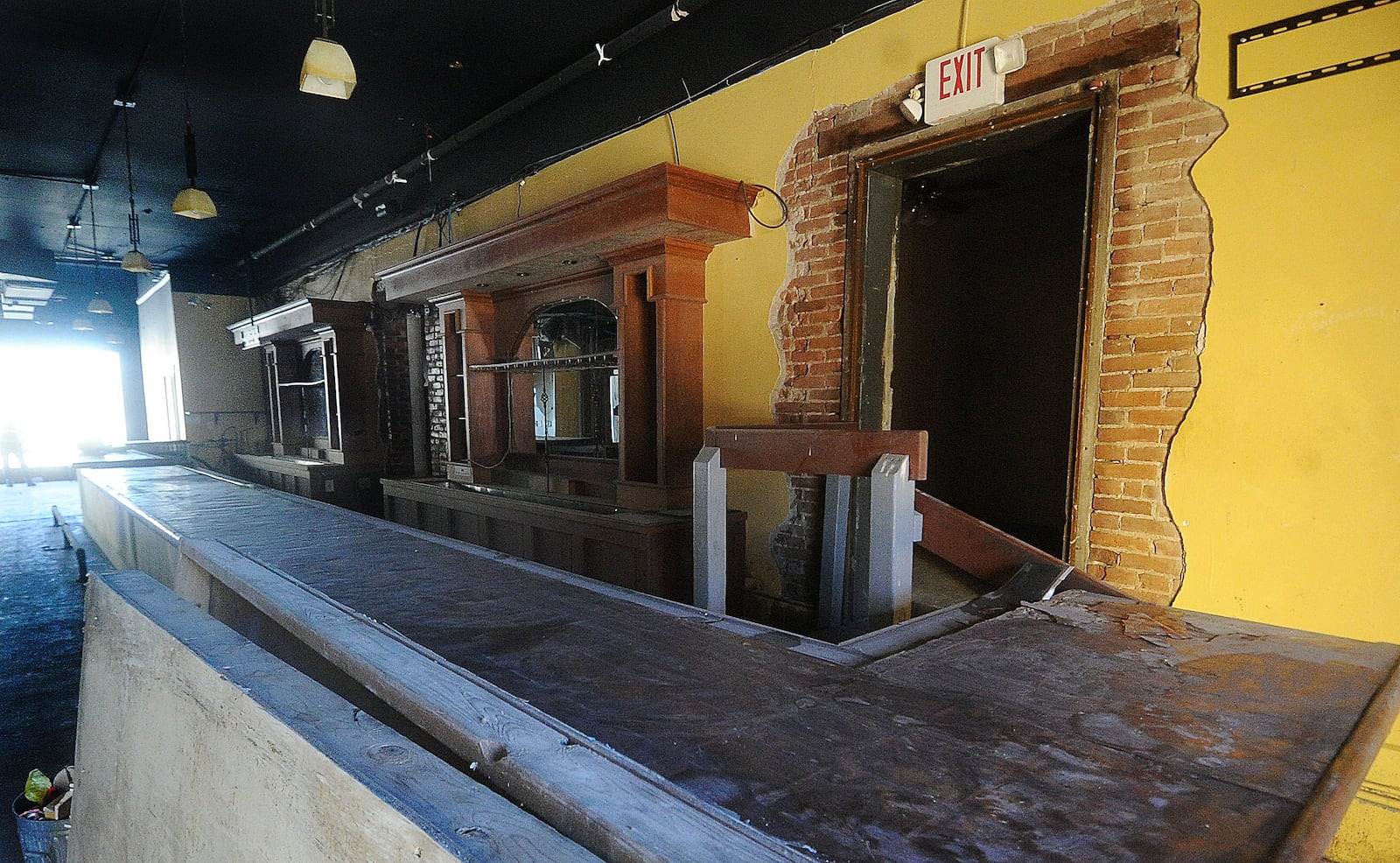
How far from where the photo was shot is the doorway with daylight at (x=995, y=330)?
4332 mm

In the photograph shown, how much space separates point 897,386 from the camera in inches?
162

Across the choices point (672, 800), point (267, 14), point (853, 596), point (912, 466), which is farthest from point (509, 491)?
point (672, 800)

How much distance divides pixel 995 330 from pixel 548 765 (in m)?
5.78

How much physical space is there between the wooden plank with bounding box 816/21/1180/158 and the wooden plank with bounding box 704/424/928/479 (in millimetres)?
1757

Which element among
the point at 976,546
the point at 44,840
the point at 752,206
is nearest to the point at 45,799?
the point at 44,840

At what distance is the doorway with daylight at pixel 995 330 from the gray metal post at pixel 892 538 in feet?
5.54

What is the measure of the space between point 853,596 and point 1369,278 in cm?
229

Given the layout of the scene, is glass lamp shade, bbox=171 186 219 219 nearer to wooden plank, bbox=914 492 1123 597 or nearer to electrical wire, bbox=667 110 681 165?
electrical wire, bbox=667 110 681 165

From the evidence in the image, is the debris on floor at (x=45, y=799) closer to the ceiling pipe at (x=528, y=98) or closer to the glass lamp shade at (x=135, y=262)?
the ceiling pipe at (x=528, y=98)

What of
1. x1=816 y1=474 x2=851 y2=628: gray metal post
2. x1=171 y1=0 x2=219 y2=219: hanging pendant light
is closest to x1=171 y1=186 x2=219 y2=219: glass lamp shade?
x1=171 y1=0 x2=219 y2=219: hanging pendant light

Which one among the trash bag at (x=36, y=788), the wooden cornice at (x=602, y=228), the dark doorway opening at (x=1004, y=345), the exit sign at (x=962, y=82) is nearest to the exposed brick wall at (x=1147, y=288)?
the exit sign at (x=962, y=82)

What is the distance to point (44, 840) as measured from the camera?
2516 millimetres

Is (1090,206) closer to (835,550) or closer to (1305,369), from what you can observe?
(1305,369)

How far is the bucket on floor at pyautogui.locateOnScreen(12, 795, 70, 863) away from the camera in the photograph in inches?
98.9
